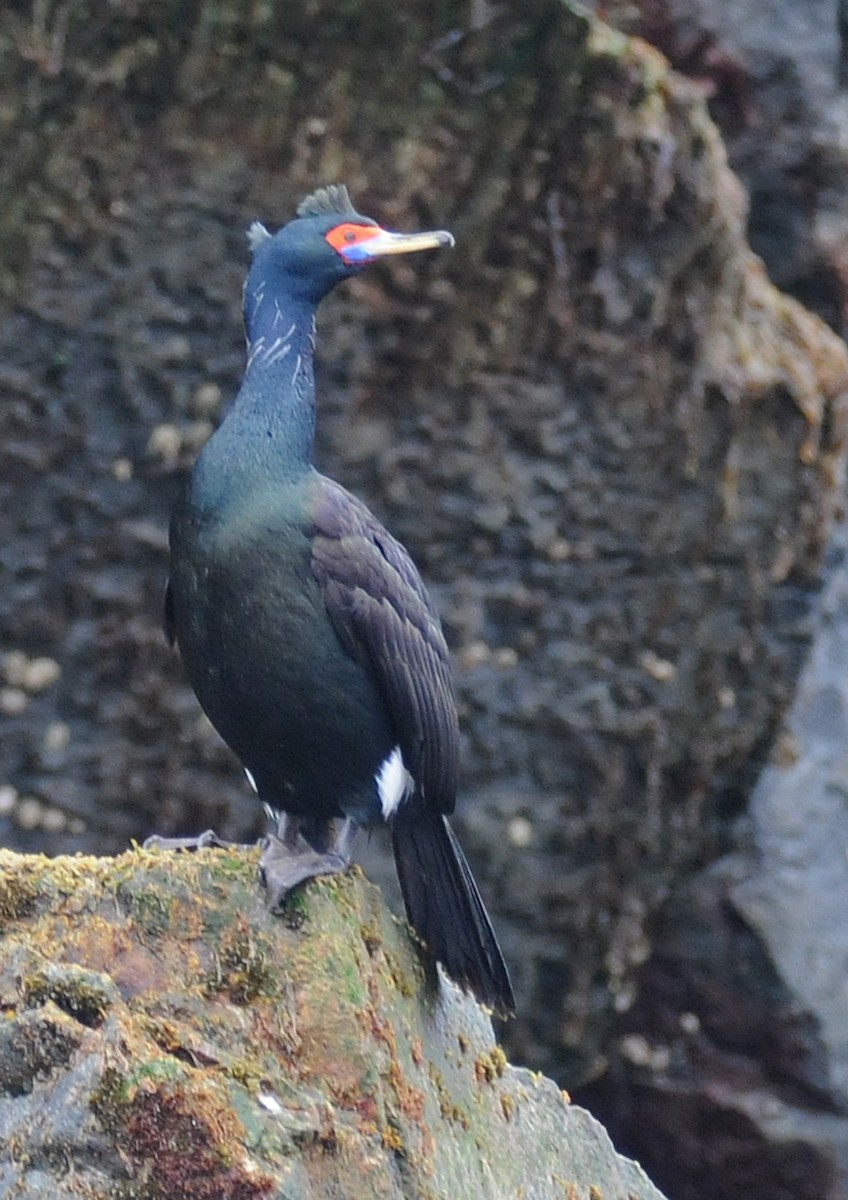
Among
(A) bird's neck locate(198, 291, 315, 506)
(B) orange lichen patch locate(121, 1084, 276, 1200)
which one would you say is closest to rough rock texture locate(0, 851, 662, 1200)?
(B) orange lichen patch locate(121, 1084, 276, 1200)

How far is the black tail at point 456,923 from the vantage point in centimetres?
356

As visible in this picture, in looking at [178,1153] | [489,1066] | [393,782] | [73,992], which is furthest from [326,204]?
[178,1153]

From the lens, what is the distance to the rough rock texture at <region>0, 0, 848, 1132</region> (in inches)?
202

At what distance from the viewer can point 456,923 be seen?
3.58 meters

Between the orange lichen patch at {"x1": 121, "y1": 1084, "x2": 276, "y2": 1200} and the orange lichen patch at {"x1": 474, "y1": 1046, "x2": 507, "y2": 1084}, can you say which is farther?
the orange lichen patch at {"x1": 474, "y1": 1046, "x2": 507, "y2": 1084}

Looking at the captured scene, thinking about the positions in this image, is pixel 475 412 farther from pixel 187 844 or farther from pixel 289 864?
pixel 289 864

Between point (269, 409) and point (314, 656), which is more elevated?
point (269, 409)

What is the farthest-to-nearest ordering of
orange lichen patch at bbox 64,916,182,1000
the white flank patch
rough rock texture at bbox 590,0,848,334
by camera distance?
rough rock texture at bbox 590,0,848,334
the white flank patch
orange lichen patch at bbox 64,916,182,1000

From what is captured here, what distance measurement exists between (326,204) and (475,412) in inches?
59.4

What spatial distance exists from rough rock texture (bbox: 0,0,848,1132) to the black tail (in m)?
1.96

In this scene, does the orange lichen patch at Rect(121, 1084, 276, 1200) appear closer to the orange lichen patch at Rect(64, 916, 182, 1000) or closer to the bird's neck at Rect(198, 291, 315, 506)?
the orange lichen patch at Rect(64, 916, 182, 1000)

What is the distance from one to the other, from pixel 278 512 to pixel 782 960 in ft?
11.5

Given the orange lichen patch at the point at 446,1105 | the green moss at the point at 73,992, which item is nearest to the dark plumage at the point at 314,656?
the orange lichen patch at the point at 446,1105

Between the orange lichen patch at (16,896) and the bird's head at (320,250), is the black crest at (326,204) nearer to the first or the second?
the bird's head at (320,250)
